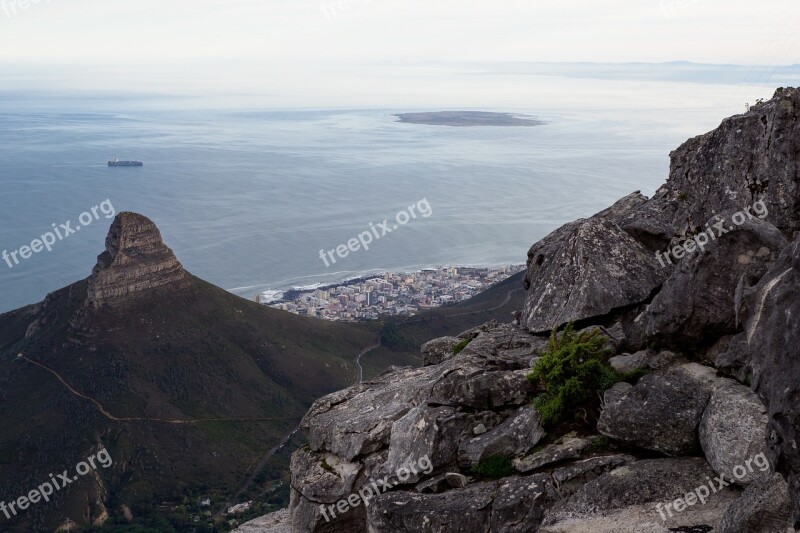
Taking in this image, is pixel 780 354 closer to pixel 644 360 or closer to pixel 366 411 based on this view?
pixel 644 360

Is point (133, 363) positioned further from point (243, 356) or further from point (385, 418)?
point (385, 418)

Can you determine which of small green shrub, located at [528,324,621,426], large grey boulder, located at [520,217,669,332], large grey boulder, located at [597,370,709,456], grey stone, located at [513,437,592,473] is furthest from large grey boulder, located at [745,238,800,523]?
large grey boulder, located at [520,217,669,332]

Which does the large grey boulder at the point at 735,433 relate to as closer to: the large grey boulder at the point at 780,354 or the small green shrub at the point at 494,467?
the large grey boulder at the point at 780,354

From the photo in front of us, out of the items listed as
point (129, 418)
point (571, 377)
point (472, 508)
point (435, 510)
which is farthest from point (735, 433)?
point (129, 418)

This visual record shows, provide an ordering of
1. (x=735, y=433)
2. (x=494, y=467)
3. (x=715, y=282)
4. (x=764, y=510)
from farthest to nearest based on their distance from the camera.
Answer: (x=715, y=282) < (x=494, y=467) < (x=735, y=433) < (x=764, y=510)

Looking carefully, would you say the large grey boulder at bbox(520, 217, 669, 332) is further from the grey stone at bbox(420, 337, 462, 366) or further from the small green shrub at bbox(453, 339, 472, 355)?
the grey stone at bbox(420, 337, 462, 366)

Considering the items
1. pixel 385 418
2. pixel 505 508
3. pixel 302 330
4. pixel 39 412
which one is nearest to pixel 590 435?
pixel 505 508
